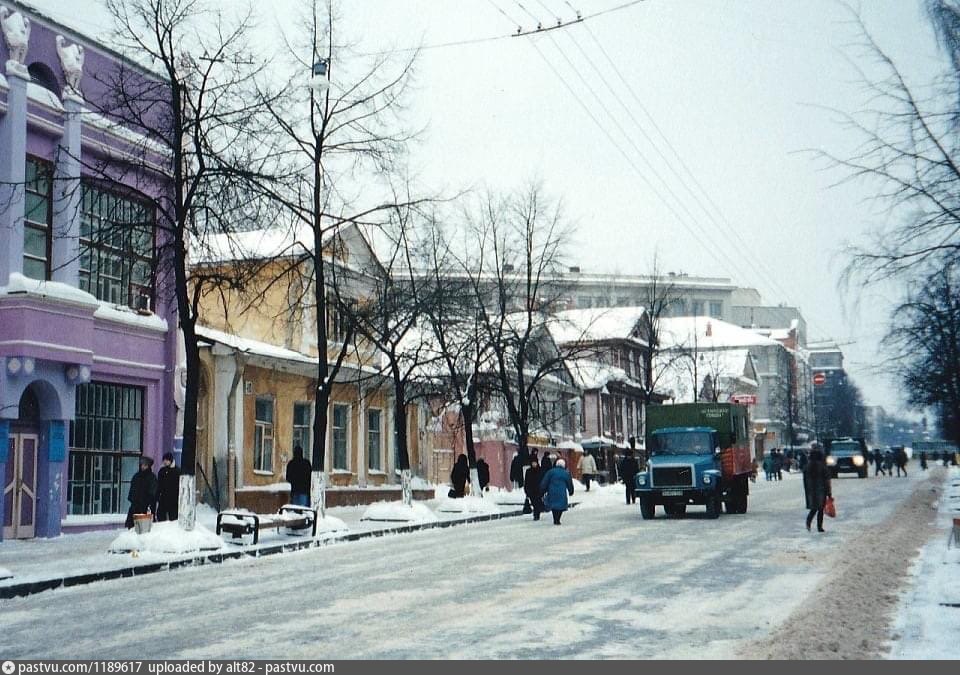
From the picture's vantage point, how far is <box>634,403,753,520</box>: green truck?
97.1 feet

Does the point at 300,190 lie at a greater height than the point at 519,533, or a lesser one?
greater

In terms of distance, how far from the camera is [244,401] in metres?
34.3

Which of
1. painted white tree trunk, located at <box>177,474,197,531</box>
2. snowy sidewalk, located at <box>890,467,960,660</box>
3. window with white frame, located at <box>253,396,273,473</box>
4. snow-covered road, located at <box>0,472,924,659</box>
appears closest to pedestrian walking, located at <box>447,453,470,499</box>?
window with white frame, located at <box>253,396,273,473</box>

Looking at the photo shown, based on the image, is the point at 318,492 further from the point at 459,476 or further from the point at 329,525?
the point at 459,476

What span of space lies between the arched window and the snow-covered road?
12539 mm

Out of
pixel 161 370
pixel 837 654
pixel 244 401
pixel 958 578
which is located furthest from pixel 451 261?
pixel 837 654

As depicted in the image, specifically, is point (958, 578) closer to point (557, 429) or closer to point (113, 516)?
point (113, 516)

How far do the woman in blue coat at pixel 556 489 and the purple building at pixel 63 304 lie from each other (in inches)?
402

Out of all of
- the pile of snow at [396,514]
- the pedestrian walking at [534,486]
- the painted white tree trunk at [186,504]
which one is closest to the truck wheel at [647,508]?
the pedestrian walking at [534,486]

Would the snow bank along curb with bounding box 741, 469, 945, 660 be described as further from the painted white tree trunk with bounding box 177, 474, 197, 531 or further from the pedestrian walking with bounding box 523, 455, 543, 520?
the pedestrian walking with bounding box 523, 455, 543, 520

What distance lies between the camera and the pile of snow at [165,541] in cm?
1981

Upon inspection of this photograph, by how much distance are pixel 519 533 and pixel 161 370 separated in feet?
34.3

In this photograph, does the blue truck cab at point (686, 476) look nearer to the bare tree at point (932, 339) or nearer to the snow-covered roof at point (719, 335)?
the bare tree at point (932, 339)

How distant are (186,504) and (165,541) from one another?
121 centimetres
